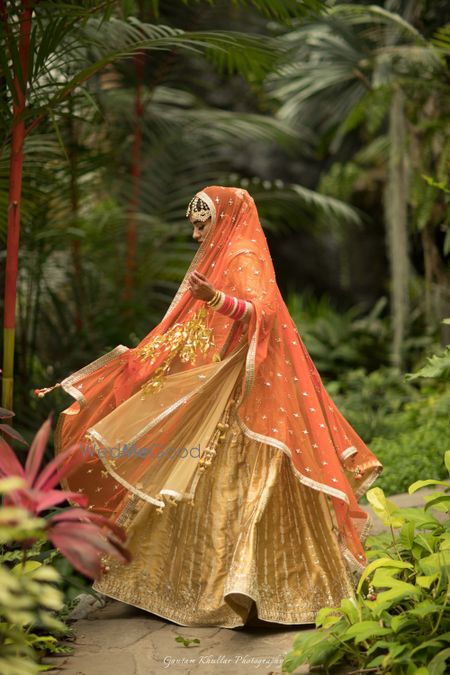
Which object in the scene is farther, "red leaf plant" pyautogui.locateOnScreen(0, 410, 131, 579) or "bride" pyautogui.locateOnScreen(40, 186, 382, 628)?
"bride" pyautogui.locateOnScreen(40, 186, 382, 628)

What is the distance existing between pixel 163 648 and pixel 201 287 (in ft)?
4.41

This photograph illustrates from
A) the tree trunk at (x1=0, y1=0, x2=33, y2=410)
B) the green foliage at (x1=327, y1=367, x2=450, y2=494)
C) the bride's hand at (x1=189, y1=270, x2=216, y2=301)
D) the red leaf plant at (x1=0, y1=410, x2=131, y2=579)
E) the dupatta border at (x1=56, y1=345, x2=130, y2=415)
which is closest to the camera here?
the red leaf plant at (x1=0, y1=410, x2=131, y2=579)

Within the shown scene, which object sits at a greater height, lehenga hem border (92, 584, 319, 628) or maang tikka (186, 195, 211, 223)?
maang tikka (186, 195, 211, 223)

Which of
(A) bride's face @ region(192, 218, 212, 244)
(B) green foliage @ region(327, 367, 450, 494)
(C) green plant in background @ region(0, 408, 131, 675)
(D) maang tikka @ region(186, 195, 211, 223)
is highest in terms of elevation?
(D) maang tikka @ region(186, 195, 211, 223)

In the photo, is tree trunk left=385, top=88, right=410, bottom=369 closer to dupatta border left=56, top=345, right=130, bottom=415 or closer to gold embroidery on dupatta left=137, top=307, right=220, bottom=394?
gold embroidery on dupatta left=137, top=307, right=220, bottom=394

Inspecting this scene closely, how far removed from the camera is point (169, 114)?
739cm

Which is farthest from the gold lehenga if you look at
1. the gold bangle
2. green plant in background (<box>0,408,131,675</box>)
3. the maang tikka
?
green plant in background (<box>0,408,131,675</box>)

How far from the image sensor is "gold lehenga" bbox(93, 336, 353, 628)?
3557 millimetres

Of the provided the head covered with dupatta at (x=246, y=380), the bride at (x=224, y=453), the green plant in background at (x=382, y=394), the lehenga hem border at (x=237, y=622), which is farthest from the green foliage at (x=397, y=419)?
the lehenga hem border at (x=237, y=622)

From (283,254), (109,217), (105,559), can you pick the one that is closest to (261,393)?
(105,559)

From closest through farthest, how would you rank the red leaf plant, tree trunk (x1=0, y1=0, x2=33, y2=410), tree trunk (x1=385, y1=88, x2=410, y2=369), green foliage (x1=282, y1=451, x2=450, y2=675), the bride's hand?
the red leaf plant < green foliage (x1=282, y1=451, x2=450, y2=675) < the bride's hand < tree trunk (x1=0, y1=0, x2=33, y2=410) < tree trunk (x1=385, y1=88, x2=410, y2=369)

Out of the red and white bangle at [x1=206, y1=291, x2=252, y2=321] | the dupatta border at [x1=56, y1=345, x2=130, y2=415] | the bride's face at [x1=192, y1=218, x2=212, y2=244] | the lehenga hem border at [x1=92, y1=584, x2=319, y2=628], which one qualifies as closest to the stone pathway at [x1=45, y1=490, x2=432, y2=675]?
the lehenga hem border at [x1=92, y1=584, x2=319, y2=628]

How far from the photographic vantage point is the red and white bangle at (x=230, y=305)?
352cm

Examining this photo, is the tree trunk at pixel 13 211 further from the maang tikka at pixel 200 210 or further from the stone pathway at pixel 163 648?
the stone pathway at pixel 163 648
